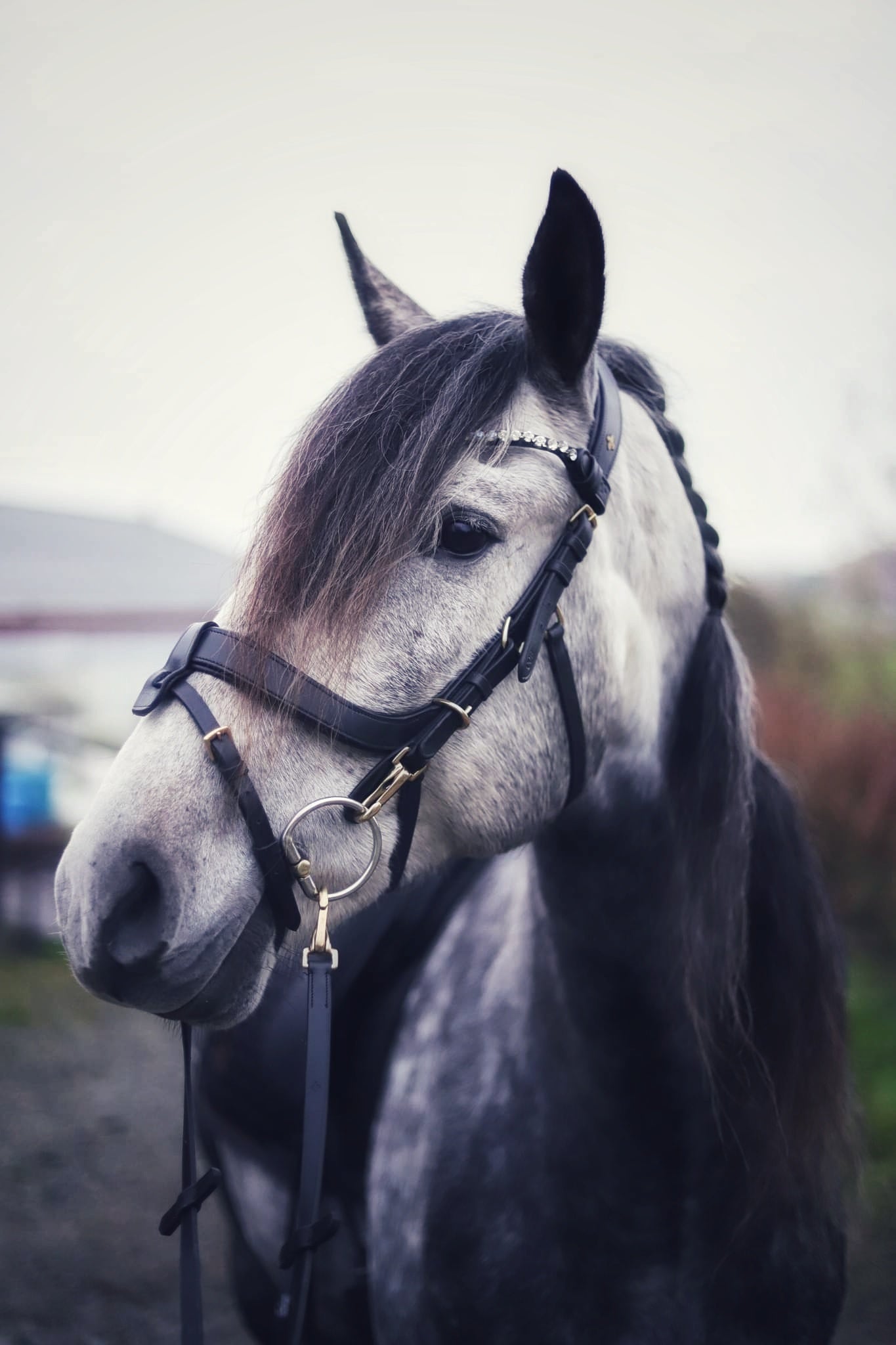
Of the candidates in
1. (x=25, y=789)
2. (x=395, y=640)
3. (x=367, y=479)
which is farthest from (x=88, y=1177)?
(x=367, y=479)

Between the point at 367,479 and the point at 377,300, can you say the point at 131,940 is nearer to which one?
the point at 367,479

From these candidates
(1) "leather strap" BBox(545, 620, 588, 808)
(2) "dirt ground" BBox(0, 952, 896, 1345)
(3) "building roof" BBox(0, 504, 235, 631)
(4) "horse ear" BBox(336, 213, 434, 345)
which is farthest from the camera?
(3) "building roof" BBox(0, 504, 235, 631)

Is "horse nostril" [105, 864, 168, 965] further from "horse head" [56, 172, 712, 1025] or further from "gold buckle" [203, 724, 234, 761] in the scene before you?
"gold buckle" [203, 724, 234, 761]

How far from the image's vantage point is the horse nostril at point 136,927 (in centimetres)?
106

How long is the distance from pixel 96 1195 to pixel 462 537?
15.3 ft

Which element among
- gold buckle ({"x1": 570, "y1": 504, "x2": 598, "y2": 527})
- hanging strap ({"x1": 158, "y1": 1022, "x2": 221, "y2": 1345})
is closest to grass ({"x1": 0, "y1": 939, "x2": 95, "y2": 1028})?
hanging strap ({"x1": 158, "y1": 1022, "x2": 221, "y2": 1345})

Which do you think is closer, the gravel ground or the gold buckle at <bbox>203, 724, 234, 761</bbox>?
the gold buckle at <bbox>203, 724, 234, 761</bbox>

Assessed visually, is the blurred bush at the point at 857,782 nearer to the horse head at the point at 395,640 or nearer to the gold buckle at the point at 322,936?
the horse head at the point at 395,640

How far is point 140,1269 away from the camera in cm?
A: 379

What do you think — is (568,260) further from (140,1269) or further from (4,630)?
(4,630)

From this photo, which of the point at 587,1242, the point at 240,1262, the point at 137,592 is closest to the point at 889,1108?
the point at 240,1262

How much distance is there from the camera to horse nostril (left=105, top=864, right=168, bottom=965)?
106 cm

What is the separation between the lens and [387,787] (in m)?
1.22

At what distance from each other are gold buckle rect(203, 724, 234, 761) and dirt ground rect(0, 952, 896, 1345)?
1443mm
